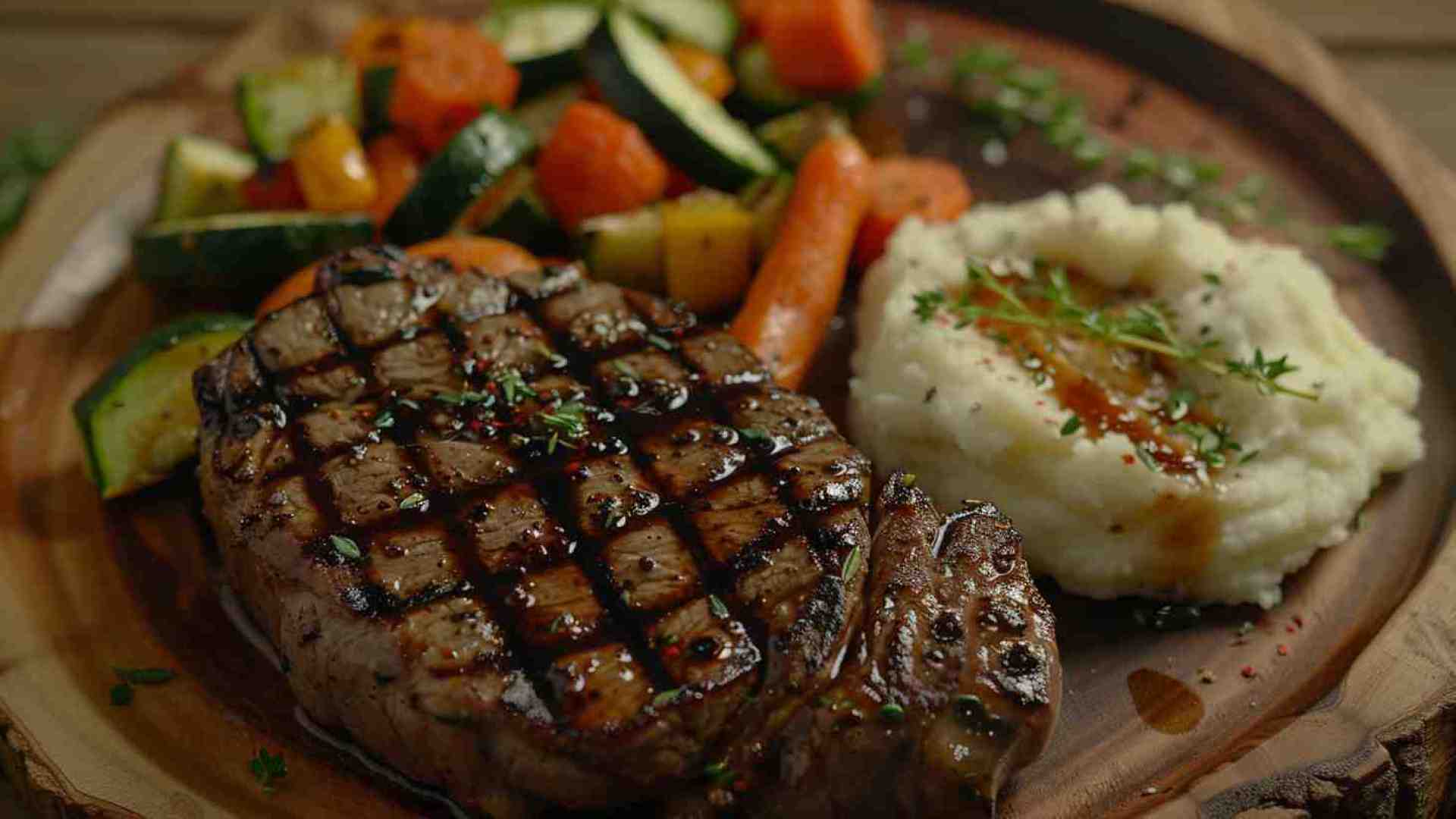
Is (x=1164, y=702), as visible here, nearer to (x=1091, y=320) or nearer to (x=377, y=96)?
(x=1091, y=320)

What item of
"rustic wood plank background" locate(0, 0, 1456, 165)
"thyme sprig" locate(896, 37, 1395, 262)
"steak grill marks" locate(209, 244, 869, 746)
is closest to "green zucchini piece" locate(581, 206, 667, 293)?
"steak grill marks" locate(209, 244, 869, 746)

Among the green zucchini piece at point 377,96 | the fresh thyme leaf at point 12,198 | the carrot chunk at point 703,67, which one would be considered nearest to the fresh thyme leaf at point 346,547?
the green zucchini piece at point 377,96

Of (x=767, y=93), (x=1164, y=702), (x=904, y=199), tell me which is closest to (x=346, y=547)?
(x=1164, y=702)

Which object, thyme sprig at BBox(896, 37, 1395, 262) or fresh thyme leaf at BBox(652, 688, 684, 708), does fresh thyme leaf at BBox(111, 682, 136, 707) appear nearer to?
fresh thyme leaf at BBox(652, 688, 684, 708)

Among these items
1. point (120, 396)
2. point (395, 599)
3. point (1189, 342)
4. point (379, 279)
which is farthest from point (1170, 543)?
point (120, 396)

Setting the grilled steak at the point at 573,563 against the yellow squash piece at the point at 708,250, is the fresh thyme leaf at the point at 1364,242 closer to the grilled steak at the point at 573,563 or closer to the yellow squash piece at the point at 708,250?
the yellow squash piece at the point at 708,250

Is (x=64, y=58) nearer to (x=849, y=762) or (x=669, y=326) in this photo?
(x=669, y=326)

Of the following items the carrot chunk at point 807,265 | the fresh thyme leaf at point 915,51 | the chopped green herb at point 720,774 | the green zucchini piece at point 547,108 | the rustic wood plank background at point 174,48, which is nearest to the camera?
the chopped green herb at point 720,774
